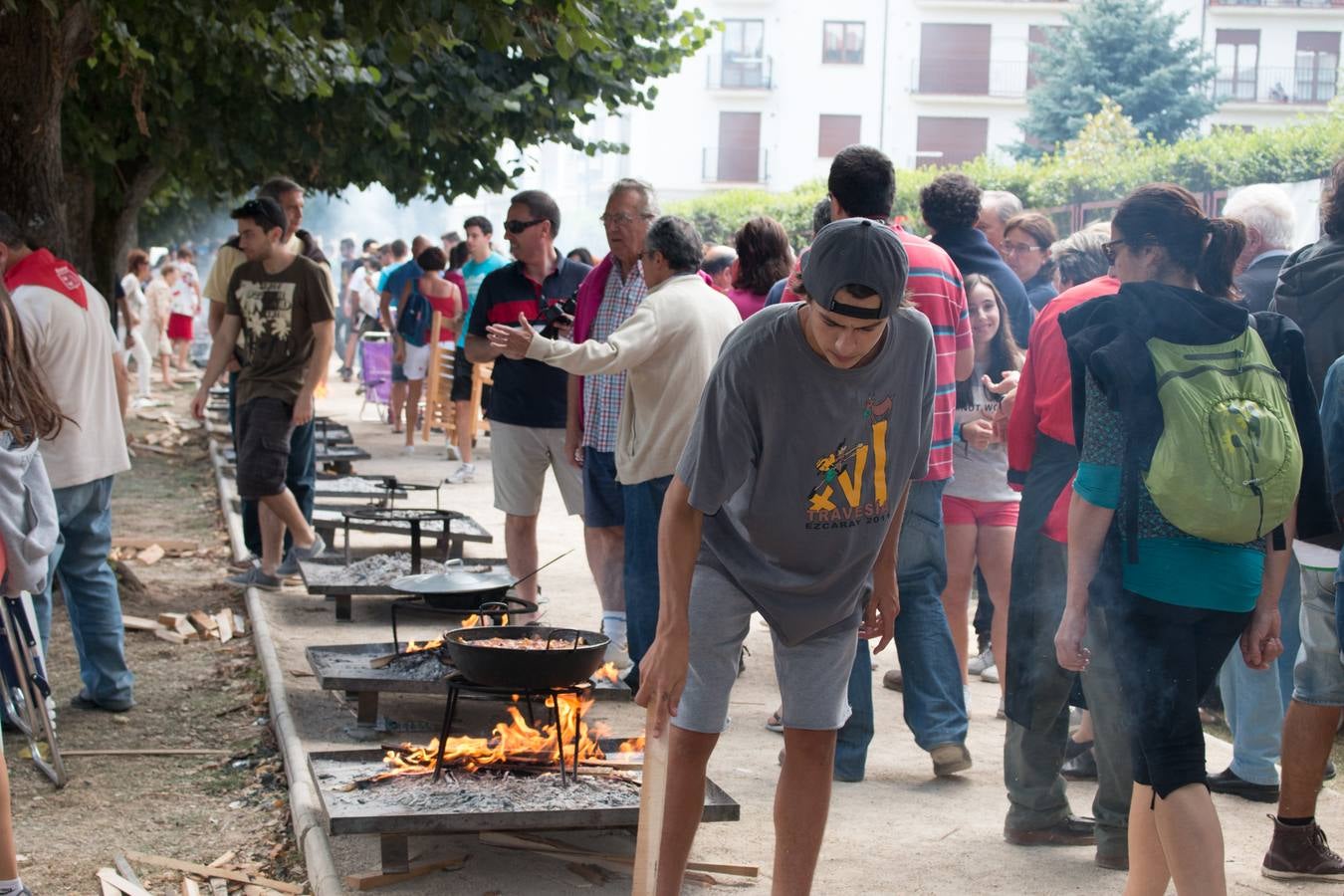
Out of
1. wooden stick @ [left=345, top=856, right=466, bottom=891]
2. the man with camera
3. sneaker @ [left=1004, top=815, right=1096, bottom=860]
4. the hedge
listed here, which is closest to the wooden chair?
the hedge

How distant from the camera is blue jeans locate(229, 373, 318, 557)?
9492 mm

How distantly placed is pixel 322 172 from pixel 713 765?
366 inches

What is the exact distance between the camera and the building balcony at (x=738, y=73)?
5775cm

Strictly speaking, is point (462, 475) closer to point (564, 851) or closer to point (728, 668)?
point (564, 851)

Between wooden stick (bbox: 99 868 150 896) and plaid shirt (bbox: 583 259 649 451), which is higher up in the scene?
plaid shirt (bbox: 583 259 649 451)

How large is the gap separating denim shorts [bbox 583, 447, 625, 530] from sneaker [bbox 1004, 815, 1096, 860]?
2.62m

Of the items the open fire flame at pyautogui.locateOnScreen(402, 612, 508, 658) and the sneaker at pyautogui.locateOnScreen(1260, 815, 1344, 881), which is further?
the open fire flame at pyautogui.locateOnScreen(402, 612, 508, 658)

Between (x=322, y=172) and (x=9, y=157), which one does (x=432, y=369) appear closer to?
(x=322, y=172)

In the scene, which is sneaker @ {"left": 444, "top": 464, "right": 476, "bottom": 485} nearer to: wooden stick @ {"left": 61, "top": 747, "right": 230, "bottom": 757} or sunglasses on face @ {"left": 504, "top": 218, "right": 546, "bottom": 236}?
sunglasses on face @ {"left": 504, "top": 218, "right": 546, "bottom": 236}

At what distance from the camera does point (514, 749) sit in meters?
5.19

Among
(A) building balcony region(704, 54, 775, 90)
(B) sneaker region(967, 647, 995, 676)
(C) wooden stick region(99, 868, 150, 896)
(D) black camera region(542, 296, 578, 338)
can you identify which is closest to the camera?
(C) wooden stick region(99, 868, 150, 896)

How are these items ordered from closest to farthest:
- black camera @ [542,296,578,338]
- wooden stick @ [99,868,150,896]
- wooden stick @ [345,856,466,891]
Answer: wooden stick @ [345,856,466,891]
wooden stick @ [99,868,150,896]
black camera @ [542,296,578,338]

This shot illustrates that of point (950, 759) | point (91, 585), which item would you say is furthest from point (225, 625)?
point (950, 759)

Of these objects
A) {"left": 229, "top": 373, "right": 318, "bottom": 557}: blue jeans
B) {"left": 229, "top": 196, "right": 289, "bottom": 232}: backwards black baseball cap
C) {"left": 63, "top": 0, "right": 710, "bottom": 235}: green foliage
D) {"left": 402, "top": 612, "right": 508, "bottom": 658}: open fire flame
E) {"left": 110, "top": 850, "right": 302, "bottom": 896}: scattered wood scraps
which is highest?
{"left": 63, "top": 0, "right": 710, "bottom": 235}: green foliage
